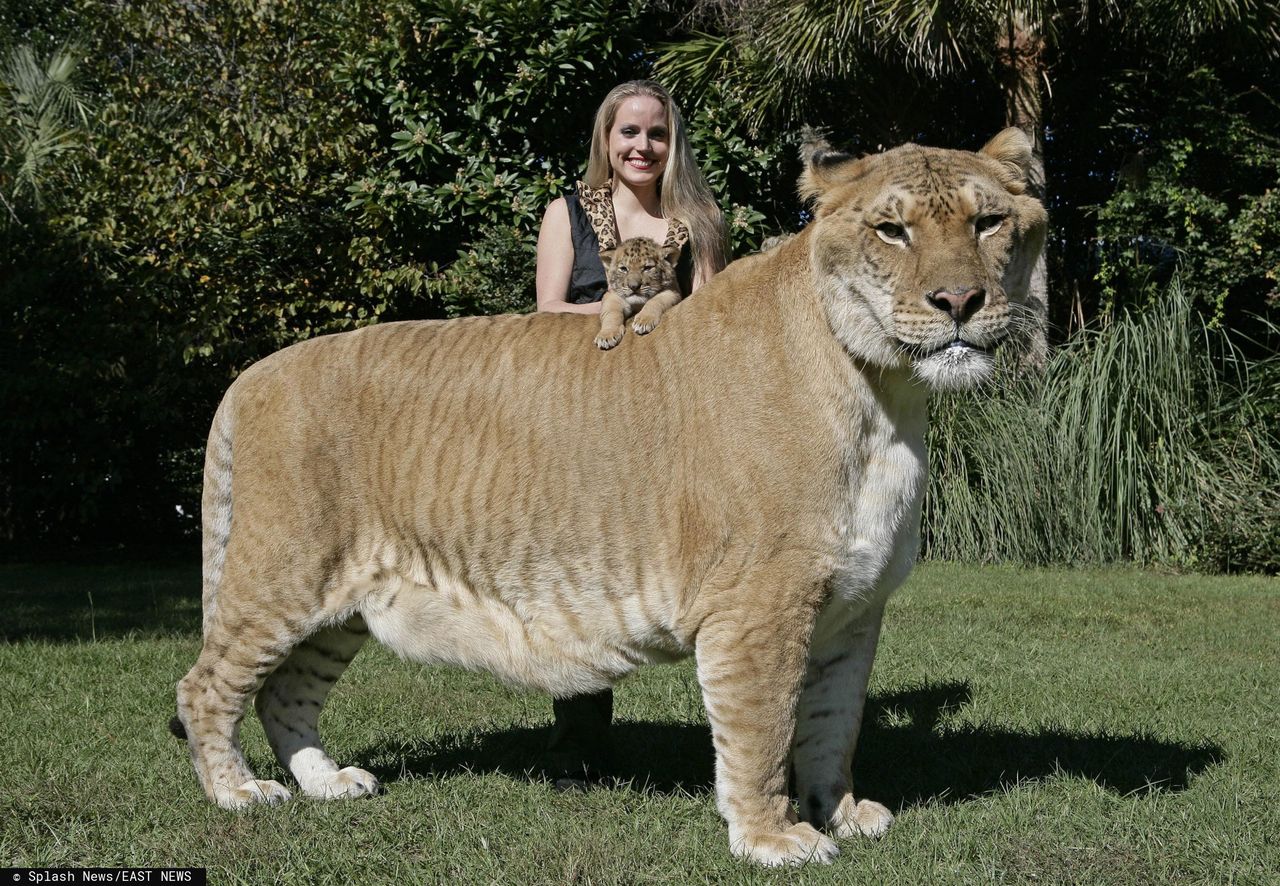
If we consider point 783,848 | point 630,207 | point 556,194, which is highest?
point 556,194

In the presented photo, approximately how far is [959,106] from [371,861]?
14.6 metres

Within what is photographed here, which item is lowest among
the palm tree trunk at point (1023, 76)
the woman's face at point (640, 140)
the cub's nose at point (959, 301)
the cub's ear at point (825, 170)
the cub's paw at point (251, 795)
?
the cub's paw at point (251, 795)

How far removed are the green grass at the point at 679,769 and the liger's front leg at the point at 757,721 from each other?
0.39 feet

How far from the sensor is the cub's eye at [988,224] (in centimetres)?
395

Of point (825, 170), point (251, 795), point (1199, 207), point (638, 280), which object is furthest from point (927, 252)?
point (1199, 207)

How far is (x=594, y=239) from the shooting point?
537 cm

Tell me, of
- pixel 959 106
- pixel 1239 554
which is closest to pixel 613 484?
pixel 1239 554

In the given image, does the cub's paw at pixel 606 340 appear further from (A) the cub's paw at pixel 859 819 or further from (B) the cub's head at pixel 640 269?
(A) the cub's paw at pixel 859 819

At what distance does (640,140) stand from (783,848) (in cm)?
286

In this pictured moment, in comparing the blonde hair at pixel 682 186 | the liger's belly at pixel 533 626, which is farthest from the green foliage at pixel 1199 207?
the liger's belly at pixel 533 626

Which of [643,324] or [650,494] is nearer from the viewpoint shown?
[650,494]

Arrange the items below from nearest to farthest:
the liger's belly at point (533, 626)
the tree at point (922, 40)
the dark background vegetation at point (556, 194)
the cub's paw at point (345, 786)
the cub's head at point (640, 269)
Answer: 1. the liger's belly at point (533, 626)
2. the cub's paw at point (345, 786)
3. the cub's head at point (640, 269)
4. the dark background vegetation at point (556, 194)
5. the tree at point (922, 40)

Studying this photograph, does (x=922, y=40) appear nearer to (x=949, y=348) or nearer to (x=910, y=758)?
(x=910, y=758)

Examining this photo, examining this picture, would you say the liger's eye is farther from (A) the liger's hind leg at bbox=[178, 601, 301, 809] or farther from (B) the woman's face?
(A) the liger's hind leg at bbox=[178, 601, 301, 809]
